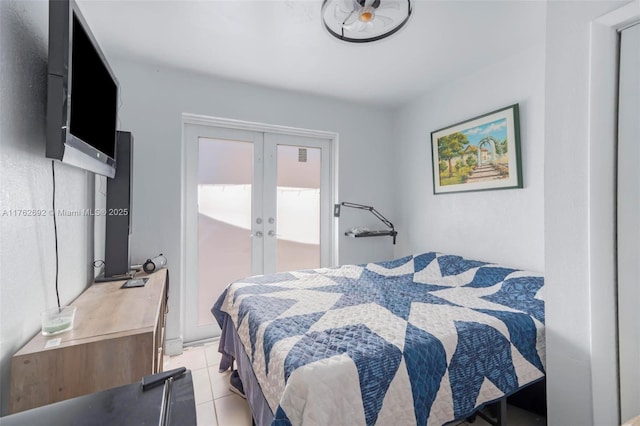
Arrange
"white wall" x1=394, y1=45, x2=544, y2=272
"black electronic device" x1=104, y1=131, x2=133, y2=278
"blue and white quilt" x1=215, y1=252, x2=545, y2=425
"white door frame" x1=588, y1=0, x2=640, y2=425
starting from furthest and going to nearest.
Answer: "white wall" x1=394, y1=45, x2=544, y2=272 → "black electronic device" x1=104, y1=131, x2=133, y2=278 → "white door frame" x1=588, y1=0, x2=640, y2=425 → "blue and white quilt" x1=215, y1=252, x2=545, y2=425

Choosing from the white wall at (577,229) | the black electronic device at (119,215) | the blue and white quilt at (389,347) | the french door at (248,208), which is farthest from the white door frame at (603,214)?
the black electronic device at (119,215)

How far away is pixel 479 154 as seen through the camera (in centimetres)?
239

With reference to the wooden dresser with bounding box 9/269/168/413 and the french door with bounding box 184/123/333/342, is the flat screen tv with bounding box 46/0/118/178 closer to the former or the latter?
the wooden dresser with bounding box 9/269/168/413

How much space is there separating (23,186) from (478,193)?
2.86 metres

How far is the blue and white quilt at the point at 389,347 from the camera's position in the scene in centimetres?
100

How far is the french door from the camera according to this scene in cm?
267

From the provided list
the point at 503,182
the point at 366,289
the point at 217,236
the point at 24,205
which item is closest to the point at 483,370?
the point at 366,289

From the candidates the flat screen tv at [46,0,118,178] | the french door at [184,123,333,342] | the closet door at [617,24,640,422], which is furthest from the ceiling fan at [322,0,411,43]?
the french door at [184,123,333,342]

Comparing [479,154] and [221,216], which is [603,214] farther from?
[221,216]

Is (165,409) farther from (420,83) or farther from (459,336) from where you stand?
(420,83)

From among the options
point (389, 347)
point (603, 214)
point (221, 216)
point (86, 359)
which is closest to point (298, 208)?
point (221, 216)

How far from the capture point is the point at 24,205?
39.1 inches

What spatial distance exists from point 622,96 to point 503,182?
1158 millimetres

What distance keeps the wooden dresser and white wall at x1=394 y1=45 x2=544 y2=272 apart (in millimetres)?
2468
